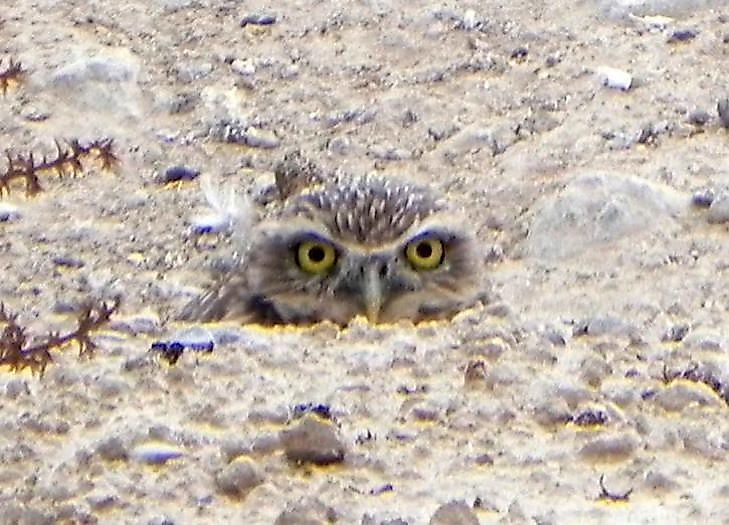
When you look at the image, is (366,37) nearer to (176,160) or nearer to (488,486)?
(176,160)

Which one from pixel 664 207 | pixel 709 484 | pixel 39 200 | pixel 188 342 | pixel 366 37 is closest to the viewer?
pixel 709 484

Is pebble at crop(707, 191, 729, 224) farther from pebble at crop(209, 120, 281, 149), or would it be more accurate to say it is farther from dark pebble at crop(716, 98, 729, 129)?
pebble at crop(209, 120, 281, 149)

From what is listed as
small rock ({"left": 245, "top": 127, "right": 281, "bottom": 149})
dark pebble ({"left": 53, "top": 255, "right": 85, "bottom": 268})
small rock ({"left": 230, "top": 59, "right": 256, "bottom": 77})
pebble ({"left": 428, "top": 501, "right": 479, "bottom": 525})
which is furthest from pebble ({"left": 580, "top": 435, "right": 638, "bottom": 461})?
small rock ({"left": 230, "top": 59, "right": 256, "bottom": 77})

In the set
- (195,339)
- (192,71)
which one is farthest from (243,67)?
(195,339)

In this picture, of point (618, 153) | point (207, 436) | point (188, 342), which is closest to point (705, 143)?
point (618, 153)

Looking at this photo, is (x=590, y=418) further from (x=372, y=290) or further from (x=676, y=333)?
(x=372, y=290)

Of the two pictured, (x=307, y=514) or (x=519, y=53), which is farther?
(x=519, y=53)
